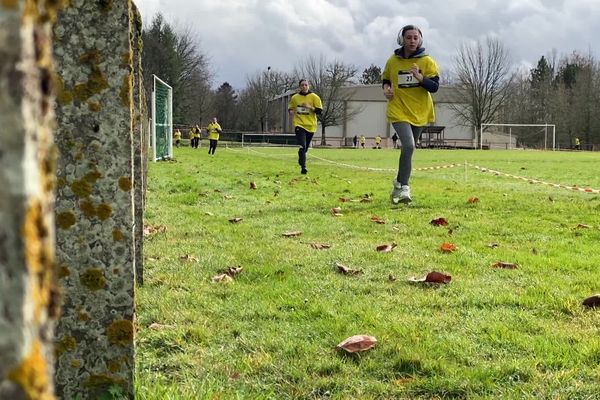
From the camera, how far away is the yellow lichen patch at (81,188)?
2.22m

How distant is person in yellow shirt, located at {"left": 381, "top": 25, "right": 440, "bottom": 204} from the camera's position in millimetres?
9125

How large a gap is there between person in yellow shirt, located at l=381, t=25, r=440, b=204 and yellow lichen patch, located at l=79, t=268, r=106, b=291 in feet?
23.4

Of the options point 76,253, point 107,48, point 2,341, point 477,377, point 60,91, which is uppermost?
point 107,48

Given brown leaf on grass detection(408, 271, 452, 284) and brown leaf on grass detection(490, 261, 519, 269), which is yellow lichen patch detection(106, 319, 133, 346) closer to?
brown leaf on grass detection(408, 271, 452, 284)

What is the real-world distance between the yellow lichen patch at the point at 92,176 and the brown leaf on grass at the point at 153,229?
14.4 ft

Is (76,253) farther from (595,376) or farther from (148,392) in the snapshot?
(595,376)

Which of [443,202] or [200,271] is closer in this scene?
[200,271]

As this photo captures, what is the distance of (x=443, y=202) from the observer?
9461mm

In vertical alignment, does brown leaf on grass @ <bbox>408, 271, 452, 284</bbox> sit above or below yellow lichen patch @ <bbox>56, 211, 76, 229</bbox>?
below

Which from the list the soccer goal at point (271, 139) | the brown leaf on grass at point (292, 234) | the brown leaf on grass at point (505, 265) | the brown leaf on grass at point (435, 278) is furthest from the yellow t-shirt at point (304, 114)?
the soccer goal at point (271, 139)

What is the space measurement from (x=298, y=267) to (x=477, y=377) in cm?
235

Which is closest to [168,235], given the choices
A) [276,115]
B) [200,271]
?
[200,271]

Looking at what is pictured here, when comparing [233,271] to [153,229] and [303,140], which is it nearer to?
[153,229]

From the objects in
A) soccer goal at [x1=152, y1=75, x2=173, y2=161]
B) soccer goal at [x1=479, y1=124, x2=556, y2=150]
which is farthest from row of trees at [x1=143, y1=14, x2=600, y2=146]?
soccer goal at [x1=152, y1=75, x2=173, y2=161]
